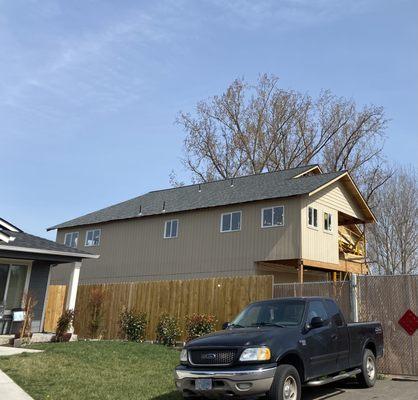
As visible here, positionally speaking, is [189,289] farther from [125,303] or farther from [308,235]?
[308,235]

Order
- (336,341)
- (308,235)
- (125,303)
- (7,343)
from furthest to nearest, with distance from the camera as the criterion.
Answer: (308,235) → (125,303) → (7,343) → (336,341)

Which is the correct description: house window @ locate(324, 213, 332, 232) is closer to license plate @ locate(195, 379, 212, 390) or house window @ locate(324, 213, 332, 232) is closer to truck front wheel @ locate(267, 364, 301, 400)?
truck front wheel @ locate(267, 364, 301, 400)

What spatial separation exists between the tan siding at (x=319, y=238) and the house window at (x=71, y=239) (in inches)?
630

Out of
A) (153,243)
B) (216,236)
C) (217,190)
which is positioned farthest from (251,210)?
(153,243)

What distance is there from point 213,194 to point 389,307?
1747 cm

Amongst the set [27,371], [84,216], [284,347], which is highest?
[84,216]

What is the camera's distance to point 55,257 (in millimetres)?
17281

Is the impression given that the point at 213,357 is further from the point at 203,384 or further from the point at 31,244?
the point at 31,244

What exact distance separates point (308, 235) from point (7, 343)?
14004mm

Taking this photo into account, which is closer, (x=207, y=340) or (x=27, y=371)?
(x=207, y=340)

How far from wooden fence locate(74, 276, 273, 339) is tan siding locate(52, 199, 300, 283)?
817 centimetres

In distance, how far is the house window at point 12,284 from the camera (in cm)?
1664

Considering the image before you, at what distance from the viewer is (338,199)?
87.1ft

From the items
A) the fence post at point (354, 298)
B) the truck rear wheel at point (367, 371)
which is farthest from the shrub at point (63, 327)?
the truck rear wheel at point (367, 371)
